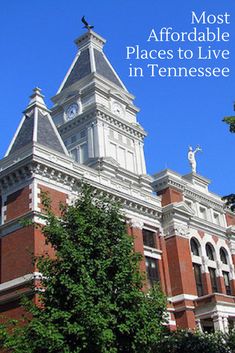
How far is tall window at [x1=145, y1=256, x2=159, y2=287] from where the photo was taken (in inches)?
1393

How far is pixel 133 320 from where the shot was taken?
60.9ft

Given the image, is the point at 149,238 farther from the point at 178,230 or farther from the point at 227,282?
the point at 227,282

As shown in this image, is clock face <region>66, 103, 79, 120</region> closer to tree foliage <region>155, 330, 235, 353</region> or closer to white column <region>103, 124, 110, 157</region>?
white column <region>103, 124, 110, 157</region>

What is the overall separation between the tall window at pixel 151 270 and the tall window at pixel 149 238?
3.64ft

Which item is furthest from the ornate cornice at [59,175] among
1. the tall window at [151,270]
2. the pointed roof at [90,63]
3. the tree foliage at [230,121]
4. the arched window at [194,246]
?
the pointed roof at [90,63]

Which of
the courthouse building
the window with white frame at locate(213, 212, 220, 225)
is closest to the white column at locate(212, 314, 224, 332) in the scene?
the courthouse building

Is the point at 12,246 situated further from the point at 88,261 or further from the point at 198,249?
the point at 198,249

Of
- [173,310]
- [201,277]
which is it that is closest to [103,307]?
[173,310]

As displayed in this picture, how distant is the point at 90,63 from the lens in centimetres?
5262

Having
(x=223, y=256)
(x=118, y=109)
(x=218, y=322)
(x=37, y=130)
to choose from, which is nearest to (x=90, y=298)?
(x=37, y=130)

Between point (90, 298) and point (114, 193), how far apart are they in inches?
650

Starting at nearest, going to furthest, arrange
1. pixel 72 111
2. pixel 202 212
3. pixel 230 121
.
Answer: pixel 230 121 < pixel 202 212 < pixel 72 111

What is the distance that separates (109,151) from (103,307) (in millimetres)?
28755

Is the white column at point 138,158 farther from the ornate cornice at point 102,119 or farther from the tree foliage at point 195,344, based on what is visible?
the tree foliage at point 195,344
